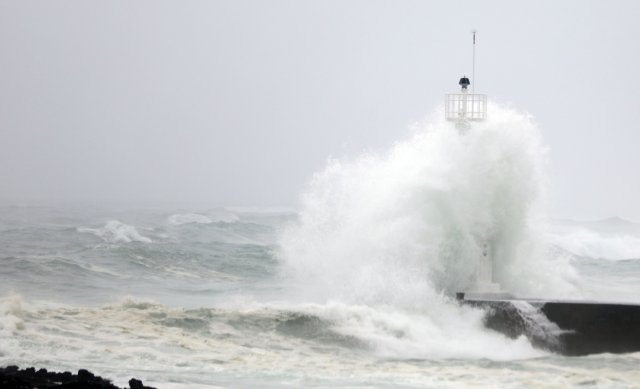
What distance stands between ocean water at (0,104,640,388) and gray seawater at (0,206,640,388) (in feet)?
0.09

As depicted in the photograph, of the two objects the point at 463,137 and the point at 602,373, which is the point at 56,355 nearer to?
the point at 602,373

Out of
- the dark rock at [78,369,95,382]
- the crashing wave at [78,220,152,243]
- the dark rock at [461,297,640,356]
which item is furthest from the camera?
the crashing wave at [78,220,152,243]

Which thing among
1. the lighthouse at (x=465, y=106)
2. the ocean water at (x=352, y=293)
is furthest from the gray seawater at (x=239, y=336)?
the lighthouse at (x=465, y=106)

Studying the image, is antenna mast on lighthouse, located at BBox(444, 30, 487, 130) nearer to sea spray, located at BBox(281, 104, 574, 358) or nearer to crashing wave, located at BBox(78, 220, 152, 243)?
sea spray, located at BBox(281, 104, 574, 358)

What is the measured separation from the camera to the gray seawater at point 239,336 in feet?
37.4

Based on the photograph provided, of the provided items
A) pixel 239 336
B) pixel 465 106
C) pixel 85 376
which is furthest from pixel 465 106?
pixel 85 376

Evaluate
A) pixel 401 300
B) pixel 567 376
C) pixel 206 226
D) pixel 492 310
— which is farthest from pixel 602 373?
Answer: pixel 206 226

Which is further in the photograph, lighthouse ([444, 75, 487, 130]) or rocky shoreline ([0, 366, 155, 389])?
lighthouse ([444, 75, 487, 130])

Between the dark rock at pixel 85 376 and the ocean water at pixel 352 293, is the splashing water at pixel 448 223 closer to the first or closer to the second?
the ocean water at pixel 352 293

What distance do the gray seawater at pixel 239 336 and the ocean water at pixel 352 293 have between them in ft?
0.09

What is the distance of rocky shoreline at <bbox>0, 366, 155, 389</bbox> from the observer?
948 centimetres

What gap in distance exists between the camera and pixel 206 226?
34062 mm

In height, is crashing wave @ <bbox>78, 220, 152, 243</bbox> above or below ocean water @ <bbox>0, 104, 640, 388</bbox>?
above

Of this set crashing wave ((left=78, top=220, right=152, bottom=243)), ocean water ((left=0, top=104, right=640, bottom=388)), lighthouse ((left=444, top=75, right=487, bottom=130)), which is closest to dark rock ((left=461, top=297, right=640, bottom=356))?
ocean water ((left=0, top=104, right=640, bottom=388))
